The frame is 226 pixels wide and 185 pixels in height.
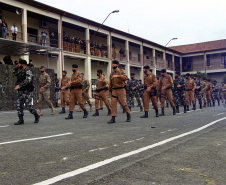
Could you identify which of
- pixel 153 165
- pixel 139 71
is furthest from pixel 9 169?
pixel 139 71

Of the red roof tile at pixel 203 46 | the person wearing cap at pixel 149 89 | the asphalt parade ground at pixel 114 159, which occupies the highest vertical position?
the red roof tile at pixel 203 46

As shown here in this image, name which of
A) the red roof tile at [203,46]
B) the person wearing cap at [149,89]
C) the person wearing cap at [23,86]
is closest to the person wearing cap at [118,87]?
the person wearing cap at [149,89]

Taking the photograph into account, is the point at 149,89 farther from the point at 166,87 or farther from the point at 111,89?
the point at 111,89

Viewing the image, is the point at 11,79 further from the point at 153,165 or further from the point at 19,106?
the point at 153,165

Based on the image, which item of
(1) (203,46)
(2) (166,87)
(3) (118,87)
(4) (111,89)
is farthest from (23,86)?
(1) (203,46)

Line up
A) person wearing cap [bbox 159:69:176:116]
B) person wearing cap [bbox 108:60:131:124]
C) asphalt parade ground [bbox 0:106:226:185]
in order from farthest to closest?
person wearing cap [bbox 159:69:176:116] < person wearing cap [bbox 108:60:131:124] < asphalt parade ground [bbox 0:106:226:185]

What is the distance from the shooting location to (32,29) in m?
22.8

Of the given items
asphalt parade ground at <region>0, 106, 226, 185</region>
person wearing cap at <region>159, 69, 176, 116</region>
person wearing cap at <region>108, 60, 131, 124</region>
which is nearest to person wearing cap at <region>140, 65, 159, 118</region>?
person wearing cap at <region>159, 69, 176, 116</region>

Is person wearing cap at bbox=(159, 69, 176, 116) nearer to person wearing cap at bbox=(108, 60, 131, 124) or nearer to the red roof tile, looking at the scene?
person wearing cap at bbox=(108, 60, 131, 124)

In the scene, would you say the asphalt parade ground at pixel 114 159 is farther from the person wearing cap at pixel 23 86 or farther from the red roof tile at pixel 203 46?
the red roof tile at pixel 203 46

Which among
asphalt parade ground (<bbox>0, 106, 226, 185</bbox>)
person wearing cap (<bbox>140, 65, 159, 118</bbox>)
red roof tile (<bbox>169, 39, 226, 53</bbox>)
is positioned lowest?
asphalt parade ground (<bbox>0, 106, 226, 185</bbox>)

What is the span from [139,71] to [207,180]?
37.1 m

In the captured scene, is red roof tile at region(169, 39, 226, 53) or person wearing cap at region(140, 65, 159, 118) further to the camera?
red roof tile at region(169, 39, 226, 53)

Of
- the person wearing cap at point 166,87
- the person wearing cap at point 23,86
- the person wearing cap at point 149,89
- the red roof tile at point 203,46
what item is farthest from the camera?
the red roof tile at point 203,46
